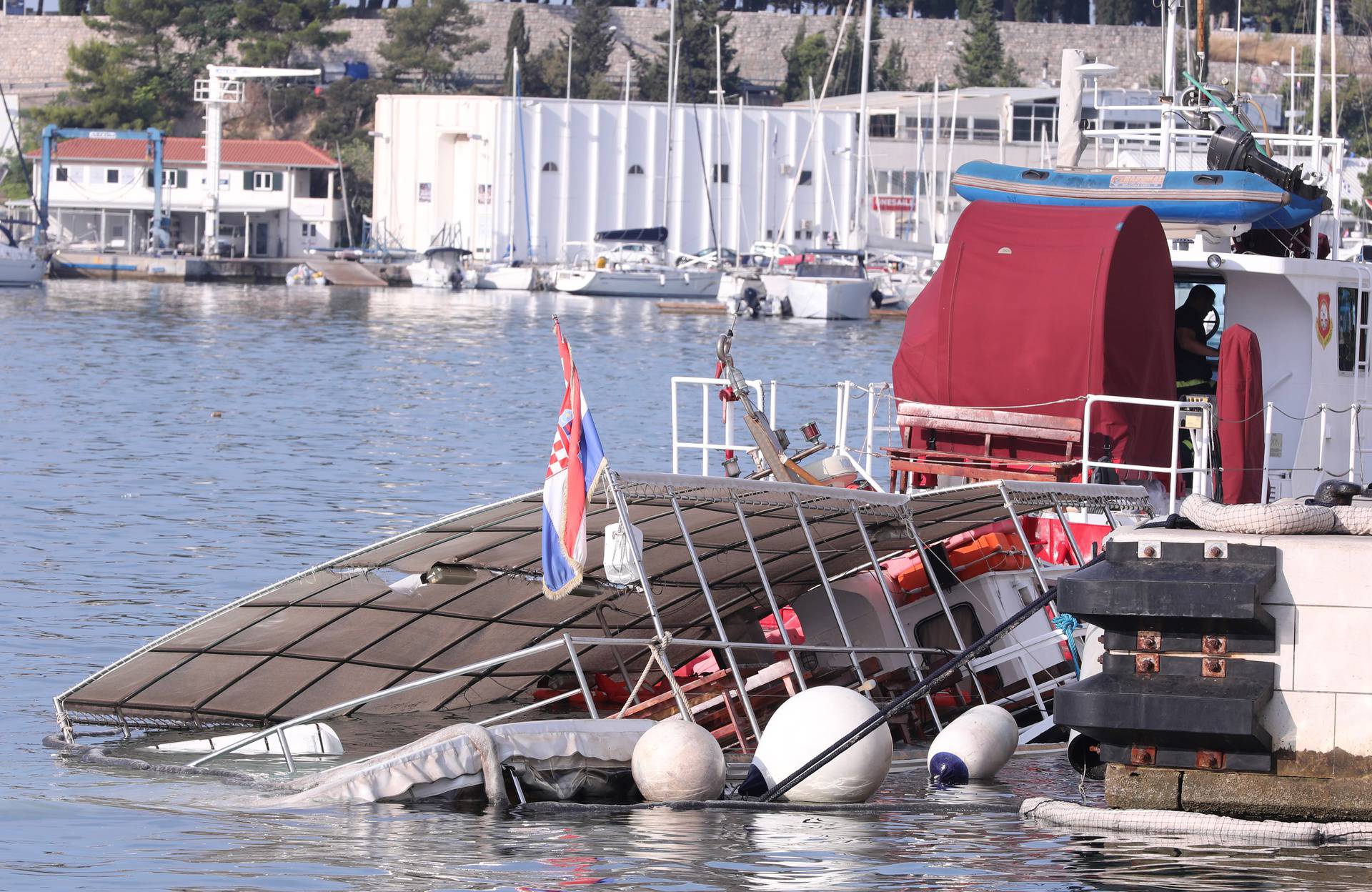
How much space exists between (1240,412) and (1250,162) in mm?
3407

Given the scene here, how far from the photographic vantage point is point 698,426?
43844mm

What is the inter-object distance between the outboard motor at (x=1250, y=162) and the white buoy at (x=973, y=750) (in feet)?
24.3

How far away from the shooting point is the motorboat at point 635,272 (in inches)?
4149

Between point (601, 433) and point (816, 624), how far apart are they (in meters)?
24.8

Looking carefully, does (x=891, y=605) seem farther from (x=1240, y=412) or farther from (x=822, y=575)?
(x=1240, y=412)

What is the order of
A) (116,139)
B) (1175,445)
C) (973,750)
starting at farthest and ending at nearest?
(116,139), (1175,445), (973,750)

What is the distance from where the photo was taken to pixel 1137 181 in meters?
18.7

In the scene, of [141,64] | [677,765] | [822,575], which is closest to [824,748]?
[677,765]

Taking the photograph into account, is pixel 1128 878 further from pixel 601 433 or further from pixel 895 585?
pixel 601 433

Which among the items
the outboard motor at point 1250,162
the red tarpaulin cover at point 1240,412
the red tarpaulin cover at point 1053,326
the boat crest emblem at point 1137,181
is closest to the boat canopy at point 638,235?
the outboard motor at point 1250,162

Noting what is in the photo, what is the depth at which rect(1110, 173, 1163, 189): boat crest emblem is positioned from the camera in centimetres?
1862

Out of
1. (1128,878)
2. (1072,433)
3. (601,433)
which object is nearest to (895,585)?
(1072,433)

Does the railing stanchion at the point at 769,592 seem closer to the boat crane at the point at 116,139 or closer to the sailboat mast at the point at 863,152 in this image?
the sailboat mast at the point at 863,152

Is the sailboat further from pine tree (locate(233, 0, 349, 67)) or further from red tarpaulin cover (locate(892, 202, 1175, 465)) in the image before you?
red tarpaulin cover (locate(892, 202, 1175, 465))
